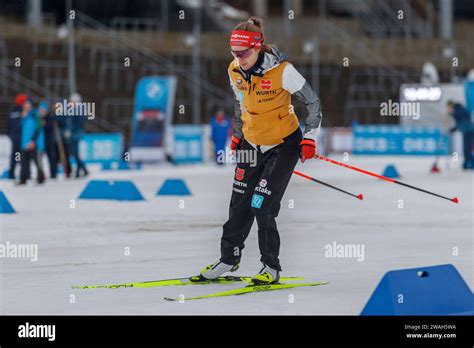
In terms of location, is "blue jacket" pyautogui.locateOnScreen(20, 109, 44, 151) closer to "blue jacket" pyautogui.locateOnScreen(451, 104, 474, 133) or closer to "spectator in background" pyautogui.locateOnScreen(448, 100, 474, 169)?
"spectator in background" pyautogui.locateOnScreen(448, 100, 474, 169)

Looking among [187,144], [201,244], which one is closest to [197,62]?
[187,144]

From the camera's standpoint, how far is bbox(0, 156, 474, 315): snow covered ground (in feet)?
25.5

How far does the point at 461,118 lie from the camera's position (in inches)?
1117

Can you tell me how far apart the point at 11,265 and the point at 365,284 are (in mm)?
3046

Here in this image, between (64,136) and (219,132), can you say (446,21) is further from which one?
(64,136)

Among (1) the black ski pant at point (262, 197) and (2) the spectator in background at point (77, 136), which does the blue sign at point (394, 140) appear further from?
(1) the black ski pant at point (262, 197)

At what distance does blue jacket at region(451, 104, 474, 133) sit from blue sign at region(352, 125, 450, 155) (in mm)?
11690

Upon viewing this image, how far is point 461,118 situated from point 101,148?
10.3 metres

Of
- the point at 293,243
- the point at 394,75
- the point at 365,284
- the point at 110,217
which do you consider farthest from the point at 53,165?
the point at 394,75

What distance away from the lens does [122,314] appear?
7.16 metres

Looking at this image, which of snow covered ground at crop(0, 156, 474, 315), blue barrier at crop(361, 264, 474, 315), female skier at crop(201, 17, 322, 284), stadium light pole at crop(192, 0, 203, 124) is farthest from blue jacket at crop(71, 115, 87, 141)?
blue barrier at crop(361, 264, 474, 315)

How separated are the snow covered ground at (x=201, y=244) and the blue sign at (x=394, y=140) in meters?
19.4
